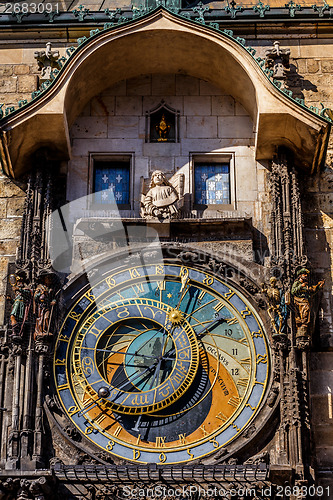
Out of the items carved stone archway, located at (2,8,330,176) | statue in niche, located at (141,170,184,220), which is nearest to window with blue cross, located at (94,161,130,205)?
statue in niche, located at (141,170,184,220)

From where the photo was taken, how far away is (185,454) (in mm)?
12516

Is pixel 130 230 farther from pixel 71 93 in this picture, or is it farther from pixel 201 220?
pixel 71 93

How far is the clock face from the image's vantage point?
1264cm

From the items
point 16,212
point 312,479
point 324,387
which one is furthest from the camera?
point 16,212

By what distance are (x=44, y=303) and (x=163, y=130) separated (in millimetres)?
2754

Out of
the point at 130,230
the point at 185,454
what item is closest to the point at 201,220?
the point at 130,230

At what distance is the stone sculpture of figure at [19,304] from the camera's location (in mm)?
12977

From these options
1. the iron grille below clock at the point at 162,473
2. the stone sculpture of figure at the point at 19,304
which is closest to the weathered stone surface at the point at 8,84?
the stone sculpture of figure at the point at 19,304

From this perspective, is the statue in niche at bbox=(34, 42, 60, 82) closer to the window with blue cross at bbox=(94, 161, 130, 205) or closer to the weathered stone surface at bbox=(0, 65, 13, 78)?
the weathered stone surface at bbox=(0, 65, 13, 78)

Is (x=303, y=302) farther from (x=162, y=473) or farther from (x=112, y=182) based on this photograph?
(x=112, y=182)

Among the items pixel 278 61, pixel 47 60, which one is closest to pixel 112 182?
pixel 47 60

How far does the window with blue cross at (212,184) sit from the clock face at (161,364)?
1.12m

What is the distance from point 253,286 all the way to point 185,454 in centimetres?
200

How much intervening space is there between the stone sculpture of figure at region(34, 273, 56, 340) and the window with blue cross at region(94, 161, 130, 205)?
141 cm
